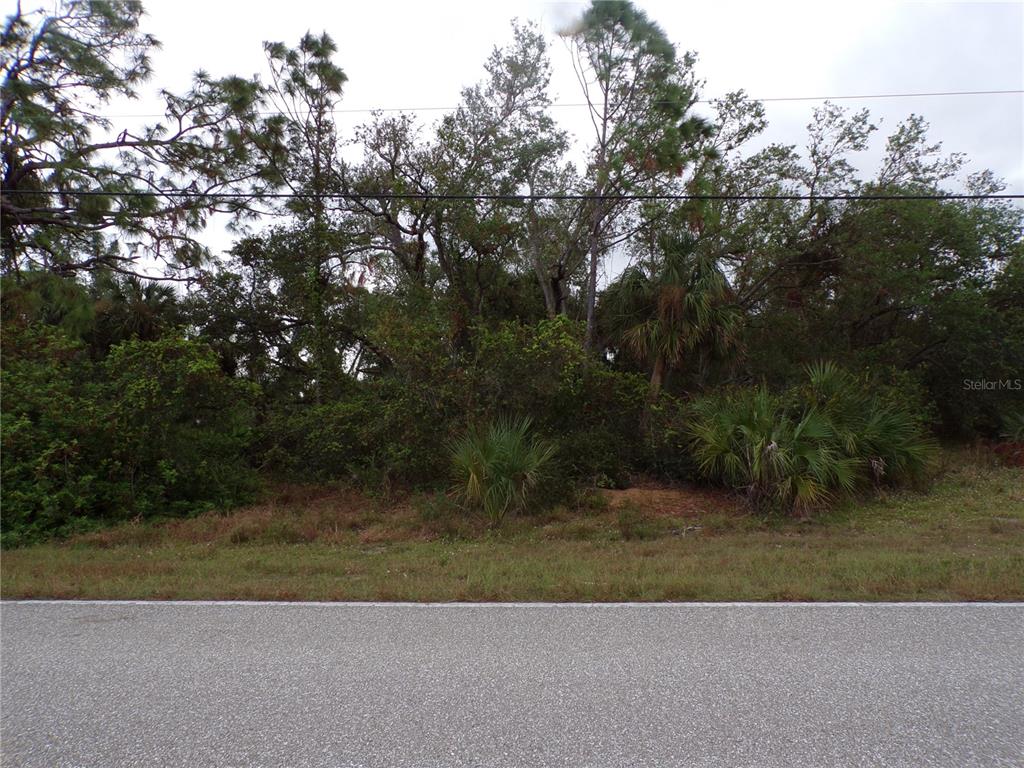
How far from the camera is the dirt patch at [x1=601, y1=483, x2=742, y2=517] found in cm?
1190

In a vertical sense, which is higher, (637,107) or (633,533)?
(637,107)

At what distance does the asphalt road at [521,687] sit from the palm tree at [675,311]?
862cm

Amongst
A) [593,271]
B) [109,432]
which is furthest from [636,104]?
[109,432]

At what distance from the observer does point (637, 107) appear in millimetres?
15656

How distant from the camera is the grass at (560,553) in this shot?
6.88 metres

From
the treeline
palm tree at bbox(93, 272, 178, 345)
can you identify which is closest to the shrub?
the treeline

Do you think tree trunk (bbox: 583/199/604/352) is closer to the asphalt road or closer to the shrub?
the shrub

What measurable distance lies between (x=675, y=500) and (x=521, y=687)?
855 cm

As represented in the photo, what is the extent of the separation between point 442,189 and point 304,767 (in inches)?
579

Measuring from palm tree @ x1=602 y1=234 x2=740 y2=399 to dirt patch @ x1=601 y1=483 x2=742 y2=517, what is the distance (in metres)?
2.20

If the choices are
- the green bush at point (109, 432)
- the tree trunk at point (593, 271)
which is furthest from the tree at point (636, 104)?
the green bush at point (109, 432)

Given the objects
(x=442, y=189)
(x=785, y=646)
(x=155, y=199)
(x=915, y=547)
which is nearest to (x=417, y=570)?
(x=785, y=646)

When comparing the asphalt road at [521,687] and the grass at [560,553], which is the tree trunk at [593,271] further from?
the asphalt road at [521,687]

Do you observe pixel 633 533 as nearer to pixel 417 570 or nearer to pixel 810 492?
pixel 810 492
